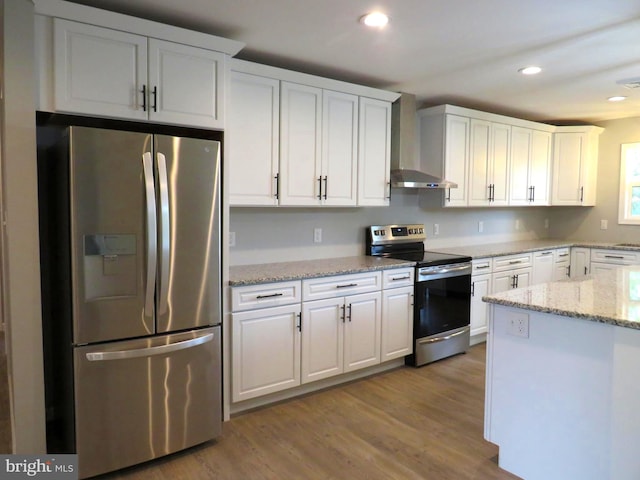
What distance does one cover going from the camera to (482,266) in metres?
4.32

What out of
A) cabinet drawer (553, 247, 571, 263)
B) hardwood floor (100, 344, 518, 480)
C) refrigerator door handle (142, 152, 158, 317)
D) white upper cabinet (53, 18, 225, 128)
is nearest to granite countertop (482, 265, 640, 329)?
hardwood floor (100, 344, 518, 480)

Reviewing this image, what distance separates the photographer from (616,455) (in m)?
1.89

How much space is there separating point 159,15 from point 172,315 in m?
1.66

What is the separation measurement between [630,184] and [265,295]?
191 inches

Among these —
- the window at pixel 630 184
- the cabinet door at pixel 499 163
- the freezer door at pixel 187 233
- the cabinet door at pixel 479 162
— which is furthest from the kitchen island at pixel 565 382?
the window at pixel 630 184

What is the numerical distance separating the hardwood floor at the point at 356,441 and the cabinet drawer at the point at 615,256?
109 inches

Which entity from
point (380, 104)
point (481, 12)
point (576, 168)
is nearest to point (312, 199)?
point (380, 104)

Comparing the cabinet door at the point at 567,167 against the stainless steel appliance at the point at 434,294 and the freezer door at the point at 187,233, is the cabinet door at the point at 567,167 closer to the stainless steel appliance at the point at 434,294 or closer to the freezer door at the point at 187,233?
the stainless steel appliance at the point at 434,294

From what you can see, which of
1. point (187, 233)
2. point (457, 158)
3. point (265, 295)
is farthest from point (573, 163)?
point (187, 233)

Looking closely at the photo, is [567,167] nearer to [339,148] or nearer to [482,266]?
[482,266]

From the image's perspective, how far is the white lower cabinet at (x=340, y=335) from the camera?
3158mm

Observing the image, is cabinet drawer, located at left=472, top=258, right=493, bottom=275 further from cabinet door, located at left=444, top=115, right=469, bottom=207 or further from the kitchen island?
the kitchen island

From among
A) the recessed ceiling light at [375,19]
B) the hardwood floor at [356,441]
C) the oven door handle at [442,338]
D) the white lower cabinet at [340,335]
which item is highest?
the recessed ceiling light at [375,19]

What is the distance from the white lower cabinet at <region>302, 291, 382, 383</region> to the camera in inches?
124
